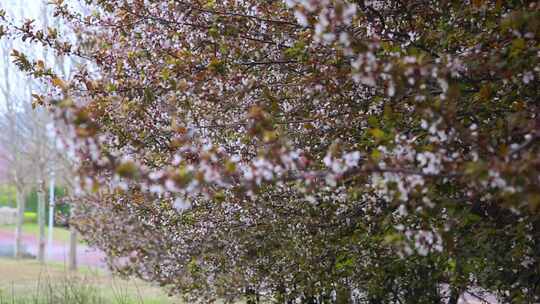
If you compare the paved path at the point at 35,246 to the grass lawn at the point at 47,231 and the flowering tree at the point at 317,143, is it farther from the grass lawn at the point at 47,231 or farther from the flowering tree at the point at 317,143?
the flowering tree at the point at 317,143

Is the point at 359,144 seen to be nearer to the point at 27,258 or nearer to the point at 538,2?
the point at 538,2

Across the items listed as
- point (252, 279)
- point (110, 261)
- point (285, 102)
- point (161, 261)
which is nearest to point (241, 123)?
point (285, 102)

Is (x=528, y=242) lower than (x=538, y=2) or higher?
lower

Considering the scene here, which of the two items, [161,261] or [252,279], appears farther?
[161,261]

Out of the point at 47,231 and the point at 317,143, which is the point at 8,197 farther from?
the point at 317,143

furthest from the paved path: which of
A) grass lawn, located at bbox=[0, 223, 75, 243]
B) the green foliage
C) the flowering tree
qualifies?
the flowering tree

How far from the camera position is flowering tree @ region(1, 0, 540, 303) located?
2324 mm

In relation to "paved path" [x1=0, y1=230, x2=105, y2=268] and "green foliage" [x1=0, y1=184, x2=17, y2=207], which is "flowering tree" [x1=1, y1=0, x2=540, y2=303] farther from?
"green foliage" [x1=0, y1=184, x2=17, y2=207]

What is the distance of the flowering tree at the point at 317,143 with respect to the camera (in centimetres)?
232

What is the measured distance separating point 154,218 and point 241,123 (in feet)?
4.57

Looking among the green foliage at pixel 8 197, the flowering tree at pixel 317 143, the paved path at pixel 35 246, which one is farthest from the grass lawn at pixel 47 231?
the flowering tree at pixel 317 143

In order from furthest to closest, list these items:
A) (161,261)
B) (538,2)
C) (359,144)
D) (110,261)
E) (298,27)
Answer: (110,261), (161,261), (298,27), (359,144), (538,2)

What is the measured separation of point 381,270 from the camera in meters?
4.08

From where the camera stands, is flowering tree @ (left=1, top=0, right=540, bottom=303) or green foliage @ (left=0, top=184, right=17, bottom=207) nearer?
flowering tree @ (left=1, top=0, right=540, bottom=303)
